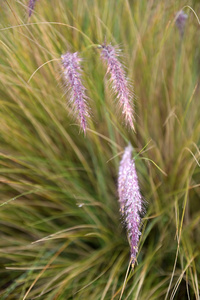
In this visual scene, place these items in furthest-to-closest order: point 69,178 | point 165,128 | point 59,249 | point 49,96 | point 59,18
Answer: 1. point 59,18
2. point 165,128
3. point 49,96
4. point 69,178
5. point 59,249

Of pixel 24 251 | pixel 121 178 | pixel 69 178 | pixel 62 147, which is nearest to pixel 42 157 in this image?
pixel 62 147

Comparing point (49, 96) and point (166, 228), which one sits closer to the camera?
point (166, 228)

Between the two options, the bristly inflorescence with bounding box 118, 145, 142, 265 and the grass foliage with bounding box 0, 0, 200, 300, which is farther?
the grass foliage with bounding box 0, 0, 200, 300

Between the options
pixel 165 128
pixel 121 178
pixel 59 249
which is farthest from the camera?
pixel 165 128

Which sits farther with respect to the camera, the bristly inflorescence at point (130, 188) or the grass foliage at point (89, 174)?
the grass foliage at point (89, 174)

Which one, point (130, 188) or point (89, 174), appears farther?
point (89, 174)

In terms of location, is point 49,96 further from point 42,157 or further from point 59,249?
point 59,249

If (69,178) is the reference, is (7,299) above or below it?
below

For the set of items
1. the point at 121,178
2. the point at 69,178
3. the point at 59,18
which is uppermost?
the point at 59,18
